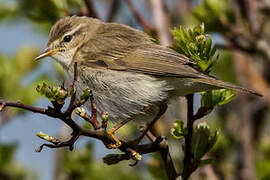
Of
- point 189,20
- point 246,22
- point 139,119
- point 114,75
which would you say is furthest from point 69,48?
point 246,22

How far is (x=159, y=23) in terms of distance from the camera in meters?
3.99

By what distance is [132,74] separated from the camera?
3.51 m

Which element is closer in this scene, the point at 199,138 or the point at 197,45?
the point at 197,45

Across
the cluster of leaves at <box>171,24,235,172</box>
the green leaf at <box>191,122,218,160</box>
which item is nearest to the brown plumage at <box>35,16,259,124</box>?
the cluster of leaves at <box>171,24,235,172</box>

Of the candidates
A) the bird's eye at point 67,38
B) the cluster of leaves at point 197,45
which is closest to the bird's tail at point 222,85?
the cluster of leaves at point 197,45

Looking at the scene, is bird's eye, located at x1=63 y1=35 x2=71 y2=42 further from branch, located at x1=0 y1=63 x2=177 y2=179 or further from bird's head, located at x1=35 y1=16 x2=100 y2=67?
branch, located at x1=0 y1=63 x2=177 y2=179

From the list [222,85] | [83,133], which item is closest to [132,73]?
[222,85]

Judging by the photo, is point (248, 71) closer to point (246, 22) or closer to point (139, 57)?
point (246, 22)

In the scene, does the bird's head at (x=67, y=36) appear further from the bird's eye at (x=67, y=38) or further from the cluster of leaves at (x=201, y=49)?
the cluster of leaves at (x=201, y=49)

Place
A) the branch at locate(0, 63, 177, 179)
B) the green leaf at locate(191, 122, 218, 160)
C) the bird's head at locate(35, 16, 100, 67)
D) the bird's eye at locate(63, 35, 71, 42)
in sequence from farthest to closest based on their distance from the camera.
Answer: the bird's eye at locate(63, 35, 71, 42), the bird's head at locate(35, 16, 100, 67), the green leaf at locate(191, 122, 218, 160), the branch at locate(0, 63, 177, 179)

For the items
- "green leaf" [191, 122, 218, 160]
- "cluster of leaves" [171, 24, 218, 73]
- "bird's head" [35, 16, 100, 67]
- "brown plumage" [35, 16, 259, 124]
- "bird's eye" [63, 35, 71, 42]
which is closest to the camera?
"cluster of leaves" [171, 24, 218, 73]

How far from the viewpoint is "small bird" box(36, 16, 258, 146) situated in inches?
128

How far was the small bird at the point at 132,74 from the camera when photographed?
10.7 ft

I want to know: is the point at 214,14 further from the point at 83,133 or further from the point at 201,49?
the point at 83,133
